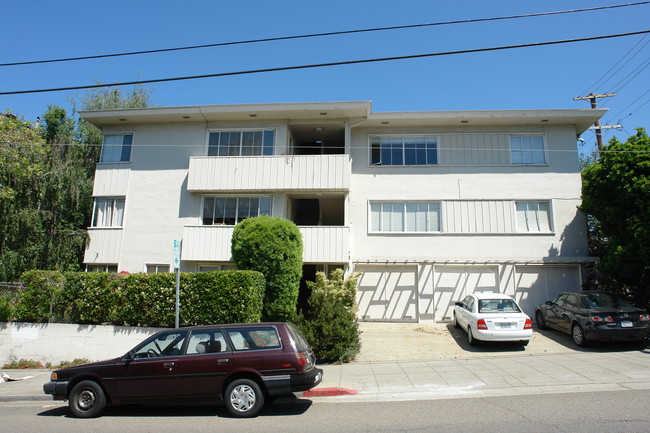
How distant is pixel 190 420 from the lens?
687cm

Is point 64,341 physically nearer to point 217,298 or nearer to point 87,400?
point 217,298

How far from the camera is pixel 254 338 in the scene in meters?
7.29

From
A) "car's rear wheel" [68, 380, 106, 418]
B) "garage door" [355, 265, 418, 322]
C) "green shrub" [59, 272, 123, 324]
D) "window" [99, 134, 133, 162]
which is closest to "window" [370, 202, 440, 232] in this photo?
"garage door" [355, 265, 418, 322]

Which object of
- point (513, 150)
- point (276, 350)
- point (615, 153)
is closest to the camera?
point (276, 350)

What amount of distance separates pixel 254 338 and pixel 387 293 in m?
9.88

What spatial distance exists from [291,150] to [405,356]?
987cm

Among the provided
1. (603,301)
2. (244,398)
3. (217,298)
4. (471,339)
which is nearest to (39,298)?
(217,298)

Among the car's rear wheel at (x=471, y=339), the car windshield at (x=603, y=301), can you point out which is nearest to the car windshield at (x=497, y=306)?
the car's rear wheel at (x=471, y=339)

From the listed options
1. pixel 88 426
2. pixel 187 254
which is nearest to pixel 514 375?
pixel 88 426

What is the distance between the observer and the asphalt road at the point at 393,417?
6000mm

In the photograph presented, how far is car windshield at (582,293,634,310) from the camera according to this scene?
11.9 m

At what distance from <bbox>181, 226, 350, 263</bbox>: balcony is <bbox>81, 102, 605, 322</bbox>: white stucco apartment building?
4 cm

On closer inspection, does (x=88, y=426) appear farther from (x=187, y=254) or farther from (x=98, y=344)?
(x=187, y=254)

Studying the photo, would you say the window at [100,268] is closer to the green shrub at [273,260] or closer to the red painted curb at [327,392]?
the green shrub at [273,260]
